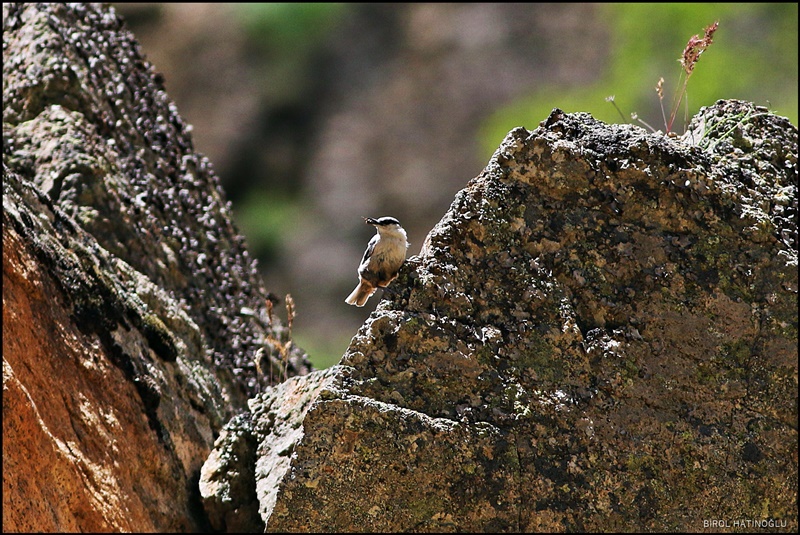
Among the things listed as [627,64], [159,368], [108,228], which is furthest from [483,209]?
[627,64]

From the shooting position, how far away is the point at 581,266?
3443 millimetres

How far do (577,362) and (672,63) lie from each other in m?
15.4

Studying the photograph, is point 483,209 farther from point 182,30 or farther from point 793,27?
point 182,30

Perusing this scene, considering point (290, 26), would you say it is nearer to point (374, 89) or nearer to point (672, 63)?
point (374, 89)

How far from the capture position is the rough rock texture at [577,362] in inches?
127

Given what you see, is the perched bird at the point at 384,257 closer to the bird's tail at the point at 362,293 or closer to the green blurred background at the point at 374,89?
the bird's tail at the point at 362,293

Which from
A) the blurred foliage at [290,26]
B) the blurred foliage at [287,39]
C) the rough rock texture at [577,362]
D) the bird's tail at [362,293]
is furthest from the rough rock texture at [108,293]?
the blurred foliage at [290,26]

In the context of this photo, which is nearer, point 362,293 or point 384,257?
point 384,257

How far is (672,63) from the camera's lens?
17703mm

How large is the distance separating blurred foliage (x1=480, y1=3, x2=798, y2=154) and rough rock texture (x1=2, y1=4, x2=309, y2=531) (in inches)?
430

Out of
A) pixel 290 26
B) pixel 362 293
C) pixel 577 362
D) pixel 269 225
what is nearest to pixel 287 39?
pixel 290 26

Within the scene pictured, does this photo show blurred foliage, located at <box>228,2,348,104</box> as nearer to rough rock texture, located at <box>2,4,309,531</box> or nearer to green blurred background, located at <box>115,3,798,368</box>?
green blurred background, located at <box>115,3,798,368</box>

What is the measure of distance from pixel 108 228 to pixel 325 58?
16.9 metres

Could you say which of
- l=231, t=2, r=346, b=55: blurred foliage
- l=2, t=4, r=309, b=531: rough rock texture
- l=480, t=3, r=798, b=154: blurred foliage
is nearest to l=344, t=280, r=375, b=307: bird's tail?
l=2, t=4, r=309, b=531: rough rock texture
